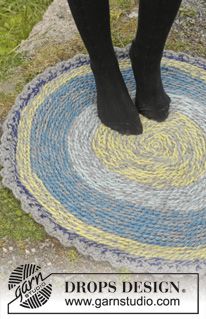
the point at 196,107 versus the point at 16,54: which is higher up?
the point at 16,54

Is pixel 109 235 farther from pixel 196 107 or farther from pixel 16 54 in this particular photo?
pixel 16 54

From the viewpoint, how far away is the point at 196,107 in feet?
4.28

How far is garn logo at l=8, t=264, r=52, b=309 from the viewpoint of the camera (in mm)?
1082

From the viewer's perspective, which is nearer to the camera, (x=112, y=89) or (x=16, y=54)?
(x=112, y=89)

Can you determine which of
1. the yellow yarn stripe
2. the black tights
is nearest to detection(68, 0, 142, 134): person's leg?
the black tights

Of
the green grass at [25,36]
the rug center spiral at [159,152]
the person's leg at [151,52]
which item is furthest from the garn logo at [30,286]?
the person's leg at [151,52]

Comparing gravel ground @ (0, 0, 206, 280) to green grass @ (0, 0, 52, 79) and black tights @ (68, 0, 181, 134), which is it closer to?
green grass @ (0, 0, 52, 79)

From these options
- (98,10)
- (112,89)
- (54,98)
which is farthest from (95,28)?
(54,98)

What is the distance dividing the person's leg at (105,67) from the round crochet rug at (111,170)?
0.13ft

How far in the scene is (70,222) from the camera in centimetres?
114

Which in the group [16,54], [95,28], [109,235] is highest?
[16,54]

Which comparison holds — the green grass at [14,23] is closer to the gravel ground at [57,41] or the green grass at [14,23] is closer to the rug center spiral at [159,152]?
the gravel ground at [57,41]

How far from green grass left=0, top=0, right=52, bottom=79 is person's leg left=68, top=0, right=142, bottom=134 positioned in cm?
30

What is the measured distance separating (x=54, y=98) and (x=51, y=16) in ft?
0.99
